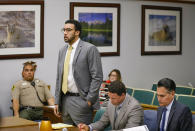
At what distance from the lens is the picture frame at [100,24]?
→ 7633 mm

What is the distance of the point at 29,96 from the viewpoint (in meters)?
6.59

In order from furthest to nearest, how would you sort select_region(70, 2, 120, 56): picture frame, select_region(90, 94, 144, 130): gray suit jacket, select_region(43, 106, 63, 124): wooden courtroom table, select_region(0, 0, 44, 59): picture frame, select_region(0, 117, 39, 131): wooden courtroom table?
select_region(70, 2, 120, 56): picture frame, select_region(0, 0, 44, 59): picture frame, select_region(43, 106, 63, 124): wooden courtroom table, select_region(90, 94, 144, 130): gray suit jacket, select_region(0, 117, 39, 131): wooden courtroom table

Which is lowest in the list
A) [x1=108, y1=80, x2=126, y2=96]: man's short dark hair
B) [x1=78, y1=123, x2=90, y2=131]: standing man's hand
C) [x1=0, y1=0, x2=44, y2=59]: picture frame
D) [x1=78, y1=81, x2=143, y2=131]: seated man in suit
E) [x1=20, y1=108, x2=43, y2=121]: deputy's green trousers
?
[x1=20, y1=108, x2=43, y2=121]: deputy's green trousers

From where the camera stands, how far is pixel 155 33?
8.69 m

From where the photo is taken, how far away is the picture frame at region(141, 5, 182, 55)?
8523 millimetres

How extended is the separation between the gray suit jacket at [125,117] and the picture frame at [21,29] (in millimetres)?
3062

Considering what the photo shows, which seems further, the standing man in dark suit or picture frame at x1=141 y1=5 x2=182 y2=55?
picture frame at x1=141 y1=5 x2=182 y2=55

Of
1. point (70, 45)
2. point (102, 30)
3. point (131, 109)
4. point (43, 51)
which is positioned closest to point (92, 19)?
point (102, 30)

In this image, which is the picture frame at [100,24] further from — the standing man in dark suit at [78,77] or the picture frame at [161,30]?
the standing man in dark suit at [78,77]

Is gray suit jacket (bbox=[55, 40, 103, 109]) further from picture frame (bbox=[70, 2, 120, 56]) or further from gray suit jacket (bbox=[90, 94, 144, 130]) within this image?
picture frame (bbox=[70, 2, 120, 56])

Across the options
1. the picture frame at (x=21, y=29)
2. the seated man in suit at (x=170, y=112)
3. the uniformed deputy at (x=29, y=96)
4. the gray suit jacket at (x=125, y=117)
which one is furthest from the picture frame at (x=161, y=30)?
the seated man in suit at (x=170, y=112)

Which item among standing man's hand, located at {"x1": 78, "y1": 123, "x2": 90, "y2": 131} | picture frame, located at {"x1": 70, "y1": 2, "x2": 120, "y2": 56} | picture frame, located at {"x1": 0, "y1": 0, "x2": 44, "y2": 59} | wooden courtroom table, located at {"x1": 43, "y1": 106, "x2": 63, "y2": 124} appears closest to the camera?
standing man's hand, located at {"x1": 78, "y1": 123, "x2": 90, "y2": 131}

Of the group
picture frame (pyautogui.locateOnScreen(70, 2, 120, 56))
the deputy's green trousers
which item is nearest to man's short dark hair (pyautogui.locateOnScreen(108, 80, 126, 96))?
the deputy's green trousers

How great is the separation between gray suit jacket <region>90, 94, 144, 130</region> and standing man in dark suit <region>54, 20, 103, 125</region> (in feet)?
0.94
